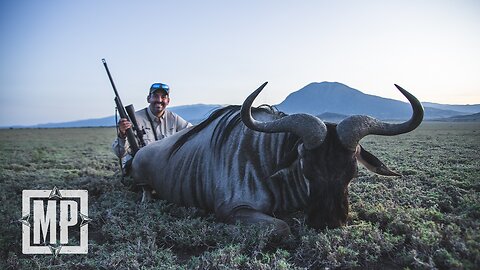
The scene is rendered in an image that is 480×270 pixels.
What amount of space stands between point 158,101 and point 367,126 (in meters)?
4.43

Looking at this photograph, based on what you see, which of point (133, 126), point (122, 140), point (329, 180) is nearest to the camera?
point (329, 180)

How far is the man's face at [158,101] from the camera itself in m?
6.82

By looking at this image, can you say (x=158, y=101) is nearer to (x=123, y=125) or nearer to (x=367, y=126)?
(x=123, y=125)

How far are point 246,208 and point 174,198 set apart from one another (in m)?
1.44

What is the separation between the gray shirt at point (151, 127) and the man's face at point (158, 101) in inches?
6.1

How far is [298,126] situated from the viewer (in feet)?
11.3

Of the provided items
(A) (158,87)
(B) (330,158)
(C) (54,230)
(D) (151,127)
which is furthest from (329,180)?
(D) (151,127)

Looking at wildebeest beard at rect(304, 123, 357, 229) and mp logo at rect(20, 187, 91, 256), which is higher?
wildebeest beard at rect(304, 123, 357, 229)

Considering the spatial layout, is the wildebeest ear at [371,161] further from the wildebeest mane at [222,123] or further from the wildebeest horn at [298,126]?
the wildebeest mane at [222,123]

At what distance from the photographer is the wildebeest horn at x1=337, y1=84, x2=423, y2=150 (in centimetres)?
326

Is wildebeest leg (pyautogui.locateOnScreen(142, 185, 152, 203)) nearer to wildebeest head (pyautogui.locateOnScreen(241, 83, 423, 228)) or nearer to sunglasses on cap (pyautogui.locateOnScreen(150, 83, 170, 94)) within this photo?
sunglasses on cap (pyautogui.locateOnScreen(150, 83, 170, 94))

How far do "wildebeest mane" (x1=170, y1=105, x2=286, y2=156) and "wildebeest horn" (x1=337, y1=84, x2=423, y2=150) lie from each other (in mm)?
1130

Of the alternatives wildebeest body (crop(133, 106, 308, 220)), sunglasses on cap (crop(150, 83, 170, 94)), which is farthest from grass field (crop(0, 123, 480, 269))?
sunglasses on cap (crop(150, 83, 170, 94))

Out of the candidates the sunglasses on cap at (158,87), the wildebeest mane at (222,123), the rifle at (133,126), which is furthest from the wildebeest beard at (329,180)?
the sunglasses on cap at (158,87)
